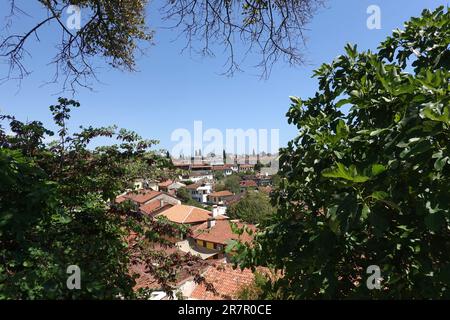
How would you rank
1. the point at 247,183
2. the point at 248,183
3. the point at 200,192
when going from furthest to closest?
the point at 248,183 < the point at 247,183 < the point at 200,192

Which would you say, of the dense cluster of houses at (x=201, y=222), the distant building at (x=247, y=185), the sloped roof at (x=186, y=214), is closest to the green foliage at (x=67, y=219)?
the dense cluster of houses at (x=201, y=222)

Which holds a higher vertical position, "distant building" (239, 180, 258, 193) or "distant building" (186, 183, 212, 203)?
"distant building" (239, 180, 258, 193)

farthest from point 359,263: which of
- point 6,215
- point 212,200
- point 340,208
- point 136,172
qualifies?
point 212,200

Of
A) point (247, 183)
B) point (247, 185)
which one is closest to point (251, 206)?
point (247, 185)

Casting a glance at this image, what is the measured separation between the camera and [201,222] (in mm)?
33000

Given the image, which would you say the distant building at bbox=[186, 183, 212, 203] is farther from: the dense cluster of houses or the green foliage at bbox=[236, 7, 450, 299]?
the green foliage at bbox=[236, 7, 450, 299]

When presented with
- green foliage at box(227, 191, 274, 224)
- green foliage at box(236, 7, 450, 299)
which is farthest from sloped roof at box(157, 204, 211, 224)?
green foliage at box(236, 7, 450, 299)

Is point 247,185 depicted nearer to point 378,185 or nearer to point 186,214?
point 186,214

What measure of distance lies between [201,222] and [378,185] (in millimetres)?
32089

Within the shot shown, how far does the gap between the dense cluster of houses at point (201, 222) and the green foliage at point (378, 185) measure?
2.81 ft

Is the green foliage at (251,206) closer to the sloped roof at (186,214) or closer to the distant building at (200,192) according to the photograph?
the sloped roof at (186,214)

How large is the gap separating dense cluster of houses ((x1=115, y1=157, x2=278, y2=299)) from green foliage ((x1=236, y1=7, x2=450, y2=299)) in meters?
0.86

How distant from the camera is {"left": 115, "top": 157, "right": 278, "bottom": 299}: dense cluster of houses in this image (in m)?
4.80

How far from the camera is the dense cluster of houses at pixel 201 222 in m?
4.80
